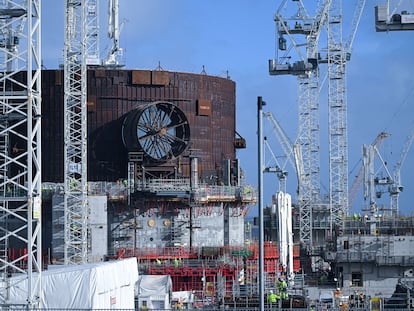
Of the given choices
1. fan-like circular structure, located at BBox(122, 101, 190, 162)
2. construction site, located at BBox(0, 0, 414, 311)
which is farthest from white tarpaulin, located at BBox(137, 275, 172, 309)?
fan-like circular structure, located at BBox(122, 101, 190, 162)

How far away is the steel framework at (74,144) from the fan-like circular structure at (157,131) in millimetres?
6857

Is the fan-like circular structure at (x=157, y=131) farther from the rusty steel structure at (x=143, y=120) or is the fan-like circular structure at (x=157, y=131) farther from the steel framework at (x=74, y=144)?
the steel framework at (x=74, y=144)

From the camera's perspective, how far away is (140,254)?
92.4m

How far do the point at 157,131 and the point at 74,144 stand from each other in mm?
9965

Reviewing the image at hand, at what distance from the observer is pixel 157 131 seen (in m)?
95.8

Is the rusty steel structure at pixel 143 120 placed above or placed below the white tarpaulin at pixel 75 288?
above

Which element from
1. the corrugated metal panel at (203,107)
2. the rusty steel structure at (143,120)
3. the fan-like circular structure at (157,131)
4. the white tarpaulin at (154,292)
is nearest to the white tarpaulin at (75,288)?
the white tarpaulin at (154,292)

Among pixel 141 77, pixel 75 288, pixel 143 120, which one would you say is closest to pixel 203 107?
pixel 141 77

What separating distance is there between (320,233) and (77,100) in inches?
1713

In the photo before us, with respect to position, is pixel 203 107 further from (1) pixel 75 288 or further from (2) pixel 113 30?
(1) pixel 75 288

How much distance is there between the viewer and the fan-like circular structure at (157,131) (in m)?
95.6

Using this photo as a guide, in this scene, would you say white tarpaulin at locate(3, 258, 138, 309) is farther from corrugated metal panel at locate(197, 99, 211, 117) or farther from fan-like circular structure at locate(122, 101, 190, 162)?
corrugated metal panel at locate(197, 99, 211, 117)

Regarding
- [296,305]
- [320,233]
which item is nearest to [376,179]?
[320,233]

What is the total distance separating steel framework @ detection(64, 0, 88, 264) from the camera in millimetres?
85688
